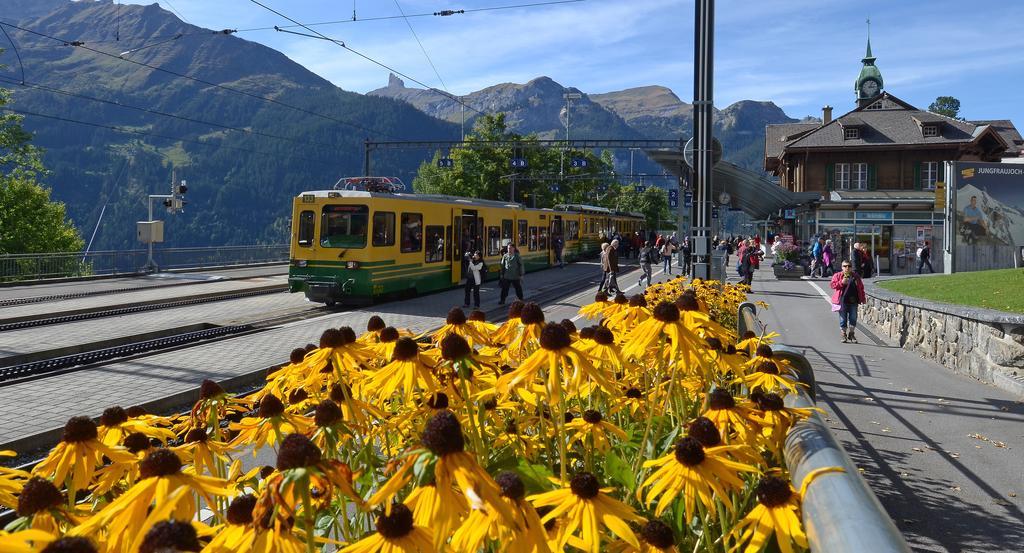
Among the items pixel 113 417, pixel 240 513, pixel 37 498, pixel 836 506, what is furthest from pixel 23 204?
pixel 836 506

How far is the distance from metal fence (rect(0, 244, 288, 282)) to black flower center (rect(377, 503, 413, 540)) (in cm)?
3130

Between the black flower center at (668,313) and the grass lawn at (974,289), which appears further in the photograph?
the grass lawn at (974,289)

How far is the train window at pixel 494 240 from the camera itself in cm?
2688

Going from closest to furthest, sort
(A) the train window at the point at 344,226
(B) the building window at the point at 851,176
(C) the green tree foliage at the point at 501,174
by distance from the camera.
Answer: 1. (A) the train window at the point at 344,226
2. (B) the building window at the point at 851,176
3. (C) the green tree foliage at the point at 501,174

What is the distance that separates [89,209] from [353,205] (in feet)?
656

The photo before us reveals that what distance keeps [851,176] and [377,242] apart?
38628 mm

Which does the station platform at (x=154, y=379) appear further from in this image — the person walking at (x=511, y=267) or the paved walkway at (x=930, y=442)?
the paved walkway at (x=930, y=442)

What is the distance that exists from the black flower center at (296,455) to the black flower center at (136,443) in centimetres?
87

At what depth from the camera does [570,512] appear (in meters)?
1.60

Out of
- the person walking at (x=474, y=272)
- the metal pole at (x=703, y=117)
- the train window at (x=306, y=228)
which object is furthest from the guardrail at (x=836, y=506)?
the train window at (x=306, y=228)

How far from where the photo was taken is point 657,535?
1609 millimetres

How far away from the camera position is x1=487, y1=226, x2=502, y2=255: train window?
88.2 ft

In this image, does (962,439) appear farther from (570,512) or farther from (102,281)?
(102,281)

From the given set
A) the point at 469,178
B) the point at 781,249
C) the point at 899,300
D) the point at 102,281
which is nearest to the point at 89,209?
the point at 469,178
